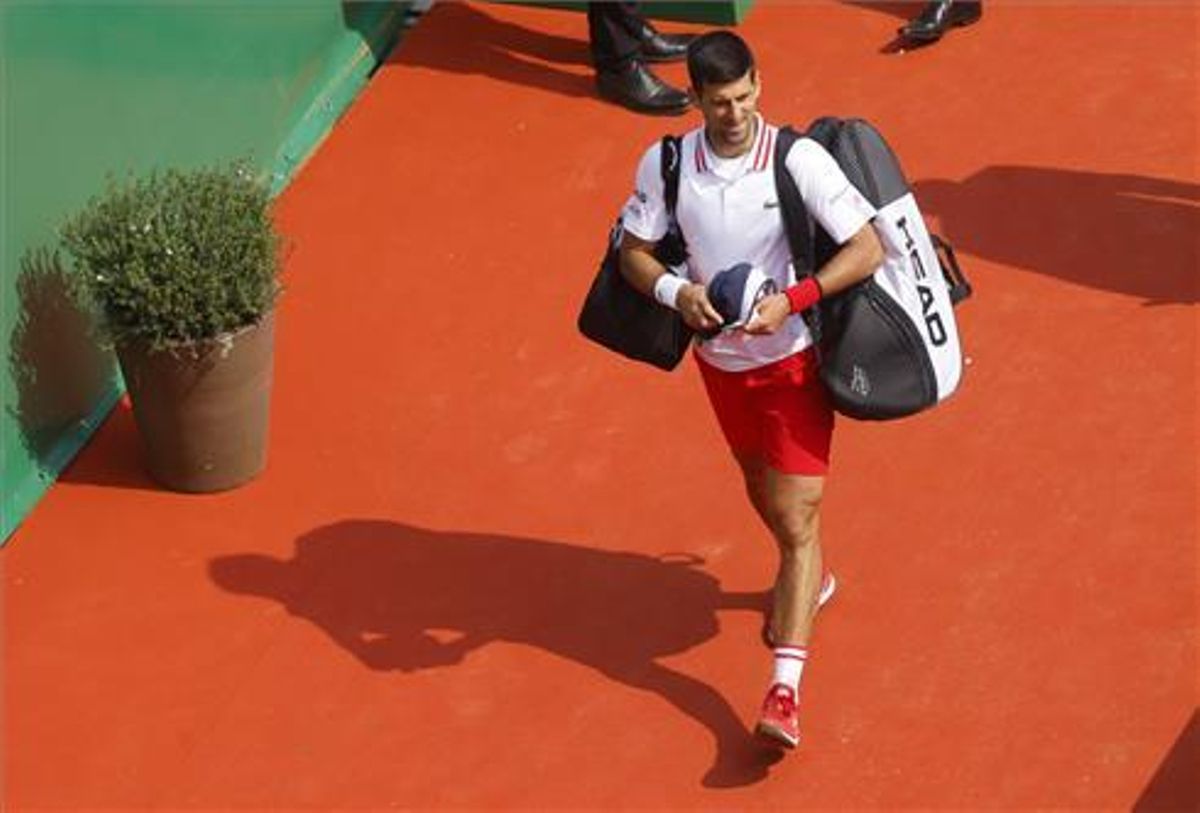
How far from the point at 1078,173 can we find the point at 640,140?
1895 millimetres

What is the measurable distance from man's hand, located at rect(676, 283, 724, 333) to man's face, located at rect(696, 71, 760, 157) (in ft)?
1.36

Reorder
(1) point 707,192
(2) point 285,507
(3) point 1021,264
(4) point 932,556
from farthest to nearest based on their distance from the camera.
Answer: (3) point 1021,264
(2) point 285,507
(4) point 932,556
(1) point 707,192

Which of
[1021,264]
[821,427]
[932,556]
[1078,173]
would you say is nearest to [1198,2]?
[1078,173]

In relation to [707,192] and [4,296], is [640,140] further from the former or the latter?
[707,192]

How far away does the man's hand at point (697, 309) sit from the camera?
7688mm

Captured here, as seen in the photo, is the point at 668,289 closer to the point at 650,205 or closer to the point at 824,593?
the point at 650,205

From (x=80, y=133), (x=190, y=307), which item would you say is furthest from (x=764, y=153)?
(x=80, y=133)

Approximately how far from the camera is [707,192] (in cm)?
Answer: 784

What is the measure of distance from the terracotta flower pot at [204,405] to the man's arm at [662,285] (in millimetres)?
2053

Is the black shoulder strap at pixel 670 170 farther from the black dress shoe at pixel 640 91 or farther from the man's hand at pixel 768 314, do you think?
the black dress shoe at pixel 640 91

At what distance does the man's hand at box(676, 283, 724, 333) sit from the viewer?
7688mm

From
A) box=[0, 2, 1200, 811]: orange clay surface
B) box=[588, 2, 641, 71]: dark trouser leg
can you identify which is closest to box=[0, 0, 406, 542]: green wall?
box=[0, 2, 1200, 811]: orange clay surface

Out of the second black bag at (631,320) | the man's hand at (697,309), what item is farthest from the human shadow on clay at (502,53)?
the man's hand at (697,309)

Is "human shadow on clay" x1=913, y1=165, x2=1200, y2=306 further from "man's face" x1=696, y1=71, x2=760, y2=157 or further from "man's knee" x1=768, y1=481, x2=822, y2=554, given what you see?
"man's face" x1=696, y1=71, x2=760, y2=157
